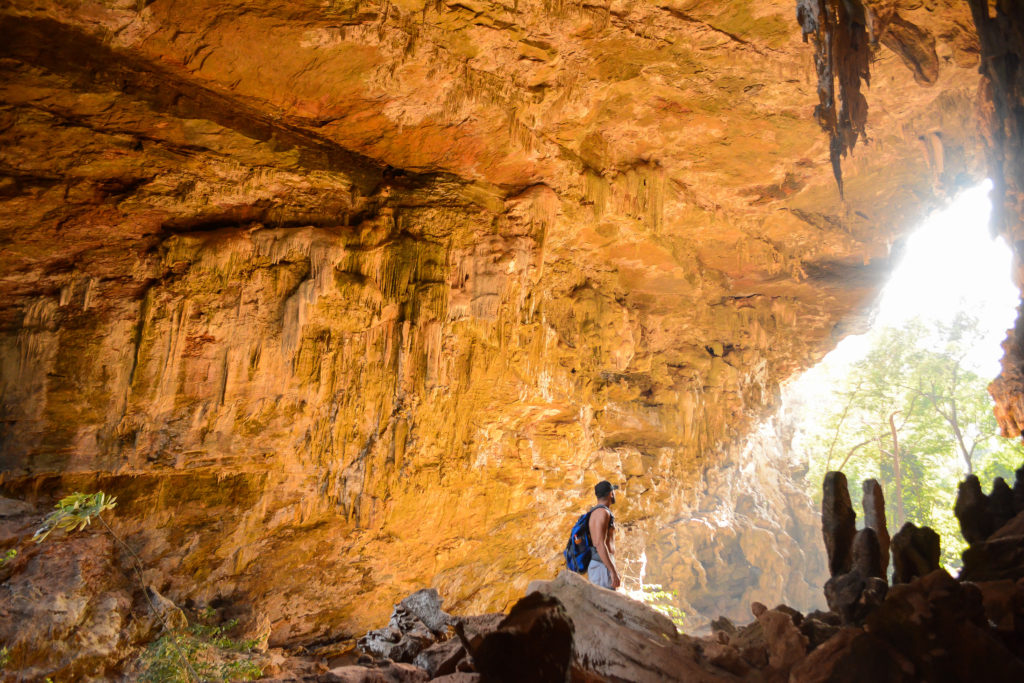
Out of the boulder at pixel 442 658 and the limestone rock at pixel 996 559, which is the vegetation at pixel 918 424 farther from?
the boulder at pixel 442 658

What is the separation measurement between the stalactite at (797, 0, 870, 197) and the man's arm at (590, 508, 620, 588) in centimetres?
336

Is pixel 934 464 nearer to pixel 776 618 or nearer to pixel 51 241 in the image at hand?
pixel 776 618

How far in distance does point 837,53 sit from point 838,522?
12.9ft

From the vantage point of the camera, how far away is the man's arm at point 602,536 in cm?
474

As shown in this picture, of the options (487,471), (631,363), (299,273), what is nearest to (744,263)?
(631,363)

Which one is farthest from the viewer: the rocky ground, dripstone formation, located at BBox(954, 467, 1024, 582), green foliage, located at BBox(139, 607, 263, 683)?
green foliage, located at BBox(139, 607, 263, 683)

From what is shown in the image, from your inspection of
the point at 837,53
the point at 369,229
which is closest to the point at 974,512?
the point at 837,53

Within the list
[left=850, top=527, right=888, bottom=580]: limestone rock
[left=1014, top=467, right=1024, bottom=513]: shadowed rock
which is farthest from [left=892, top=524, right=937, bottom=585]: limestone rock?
[left=1014, top=467, right=1024, bottom=513]: shadowed rock

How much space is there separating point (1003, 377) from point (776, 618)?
29.7 ft

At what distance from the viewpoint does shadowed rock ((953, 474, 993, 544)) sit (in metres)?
4.13

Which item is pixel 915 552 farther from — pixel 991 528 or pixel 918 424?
pixel 918 424

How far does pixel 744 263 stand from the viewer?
35.4 feet

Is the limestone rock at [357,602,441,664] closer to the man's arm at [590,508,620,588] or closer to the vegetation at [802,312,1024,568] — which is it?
the man's arm at [590,508,620,588]

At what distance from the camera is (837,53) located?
16.8 feet
